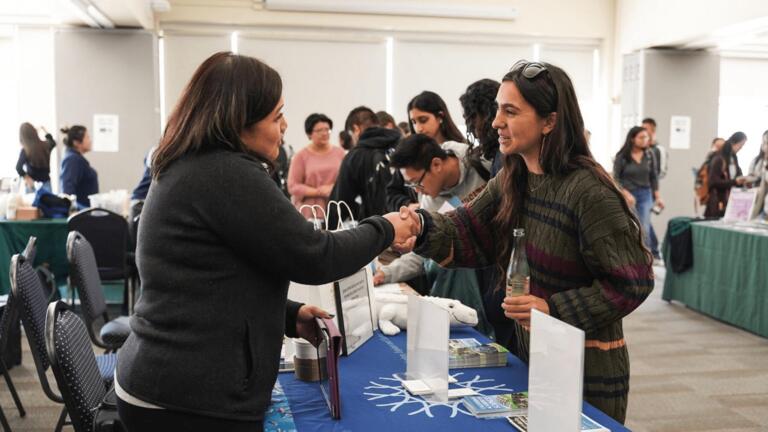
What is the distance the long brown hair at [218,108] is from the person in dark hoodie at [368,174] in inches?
107

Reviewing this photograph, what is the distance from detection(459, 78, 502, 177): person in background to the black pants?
1643 millimetres

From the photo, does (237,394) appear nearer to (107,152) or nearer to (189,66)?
(107,152)

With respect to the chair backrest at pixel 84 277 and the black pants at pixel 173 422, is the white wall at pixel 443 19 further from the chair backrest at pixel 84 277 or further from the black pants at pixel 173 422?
the black pants at pixel 173 422

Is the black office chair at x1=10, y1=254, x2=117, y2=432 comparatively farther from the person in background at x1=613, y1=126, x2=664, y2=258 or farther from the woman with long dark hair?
the person in background at x1=613, y1=126, x2=664, y2=258

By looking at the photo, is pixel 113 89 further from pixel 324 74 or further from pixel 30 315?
pixel 30 315

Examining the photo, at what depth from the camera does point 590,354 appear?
63.6 inches

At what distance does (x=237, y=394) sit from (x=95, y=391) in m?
0.86

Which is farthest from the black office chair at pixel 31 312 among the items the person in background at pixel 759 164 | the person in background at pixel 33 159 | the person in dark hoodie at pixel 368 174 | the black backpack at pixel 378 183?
the person in background at pixel 759 164

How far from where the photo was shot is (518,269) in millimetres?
1736

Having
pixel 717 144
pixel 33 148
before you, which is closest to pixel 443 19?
pixel 717 144

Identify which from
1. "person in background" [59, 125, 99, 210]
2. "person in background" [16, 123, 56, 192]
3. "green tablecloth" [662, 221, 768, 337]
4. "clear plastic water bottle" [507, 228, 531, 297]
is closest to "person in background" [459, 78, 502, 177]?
"clear plastic water bottle" [507, 228, 531, 297]

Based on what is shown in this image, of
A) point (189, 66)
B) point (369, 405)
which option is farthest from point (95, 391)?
point (189, 66)

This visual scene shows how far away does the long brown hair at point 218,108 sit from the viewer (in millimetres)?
1208

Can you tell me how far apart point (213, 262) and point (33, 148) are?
5065 mm
